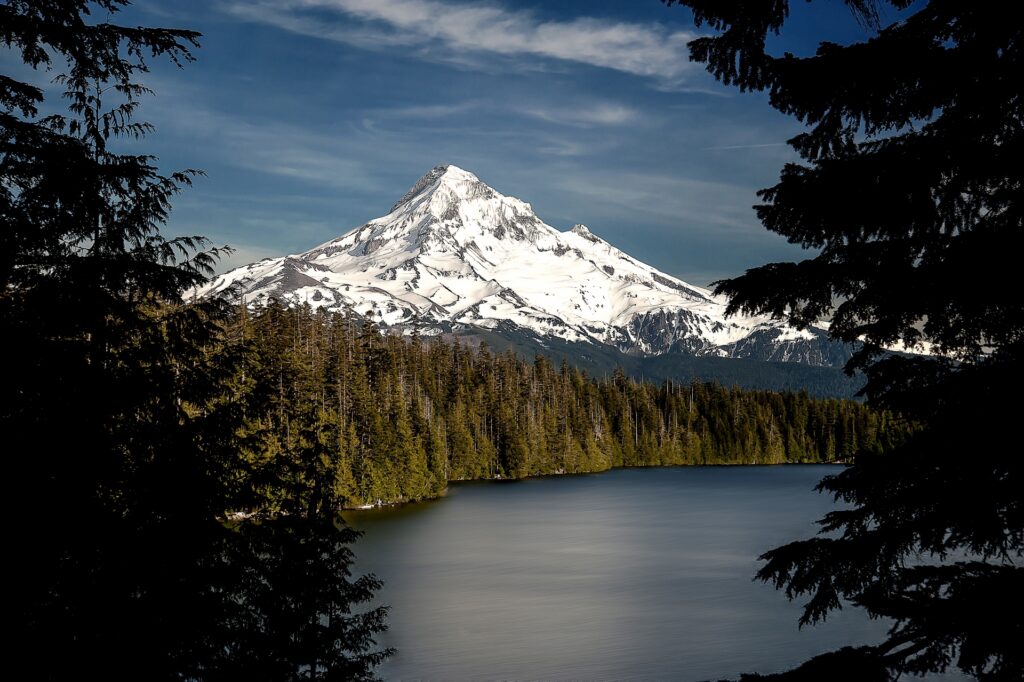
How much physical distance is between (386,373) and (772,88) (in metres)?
94.1

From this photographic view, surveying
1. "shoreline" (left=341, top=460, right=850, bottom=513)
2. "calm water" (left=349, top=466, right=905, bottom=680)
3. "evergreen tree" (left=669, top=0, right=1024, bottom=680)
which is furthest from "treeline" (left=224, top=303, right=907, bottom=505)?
"evergreen tree" (left=669, top=0, right=1024, bottom=680)

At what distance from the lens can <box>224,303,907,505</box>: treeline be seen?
66.8 m

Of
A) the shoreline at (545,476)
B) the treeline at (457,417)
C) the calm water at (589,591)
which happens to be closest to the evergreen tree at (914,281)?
the treeline at (457,417)

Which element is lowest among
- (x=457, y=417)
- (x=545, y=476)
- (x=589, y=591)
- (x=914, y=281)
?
(x=545, y=476)

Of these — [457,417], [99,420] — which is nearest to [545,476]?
[457,417]

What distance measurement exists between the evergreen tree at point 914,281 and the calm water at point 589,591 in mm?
26660

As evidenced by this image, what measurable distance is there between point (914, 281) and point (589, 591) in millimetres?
43816

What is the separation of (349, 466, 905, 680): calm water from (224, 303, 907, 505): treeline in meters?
8.19

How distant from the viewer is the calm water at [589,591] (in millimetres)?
32375

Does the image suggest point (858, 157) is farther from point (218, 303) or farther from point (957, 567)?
point (218, 303)

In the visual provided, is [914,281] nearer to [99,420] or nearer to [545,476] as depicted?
[99,420]

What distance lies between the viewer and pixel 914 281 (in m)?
5.50

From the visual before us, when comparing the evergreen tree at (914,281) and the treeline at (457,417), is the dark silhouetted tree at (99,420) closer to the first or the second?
the treeline at (457,417)

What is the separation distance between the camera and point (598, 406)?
16700 cm
